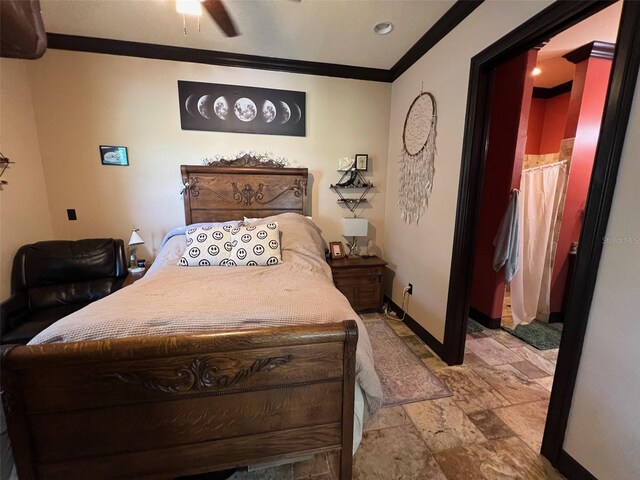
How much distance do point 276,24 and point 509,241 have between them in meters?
2.80

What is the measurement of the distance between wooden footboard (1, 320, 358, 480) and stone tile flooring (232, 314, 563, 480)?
370 millimetres

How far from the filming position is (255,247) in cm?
217

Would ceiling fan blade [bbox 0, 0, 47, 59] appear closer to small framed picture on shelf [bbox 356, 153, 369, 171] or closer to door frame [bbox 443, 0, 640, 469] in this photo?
door frame [bbox 443, 0, 640, 469]

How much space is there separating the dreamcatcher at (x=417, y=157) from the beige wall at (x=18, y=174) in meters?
3.43

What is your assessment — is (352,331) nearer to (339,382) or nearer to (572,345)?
(339,382)

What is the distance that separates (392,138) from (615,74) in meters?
2.11

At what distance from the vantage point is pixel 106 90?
100 inches

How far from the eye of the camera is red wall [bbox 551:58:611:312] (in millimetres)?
2461

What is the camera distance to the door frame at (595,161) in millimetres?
1086

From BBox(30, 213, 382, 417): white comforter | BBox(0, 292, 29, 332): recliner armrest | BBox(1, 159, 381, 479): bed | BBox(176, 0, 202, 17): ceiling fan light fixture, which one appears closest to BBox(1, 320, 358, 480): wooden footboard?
BBox(1, 159, 381, 479): bed

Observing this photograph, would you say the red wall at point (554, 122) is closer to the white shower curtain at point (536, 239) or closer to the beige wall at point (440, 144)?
the white shower curtain at point (536, 239)

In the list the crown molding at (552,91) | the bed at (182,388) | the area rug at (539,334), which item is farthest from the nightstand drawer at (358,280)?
the crown molding at (552,91)

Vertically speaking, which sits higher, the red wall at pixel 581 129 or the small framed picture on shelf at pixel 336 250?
the red wall at pixel 581 129

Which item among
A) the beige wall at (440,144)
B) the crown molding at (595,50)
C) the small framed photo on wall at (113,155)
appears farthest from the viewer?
the small framed photo on wall at (113,155)
